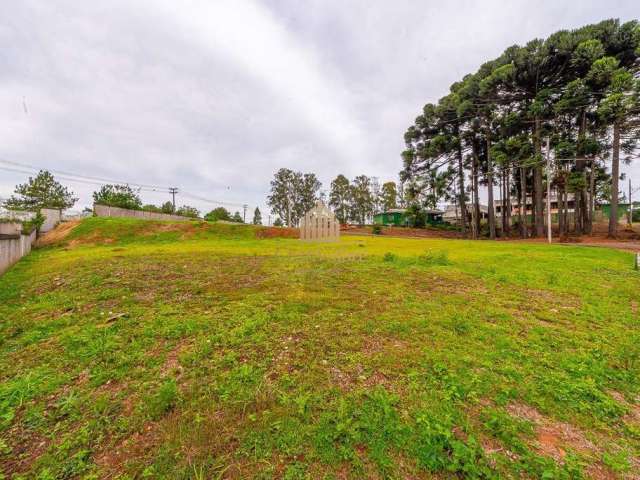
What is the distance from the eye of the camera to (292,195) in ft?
173

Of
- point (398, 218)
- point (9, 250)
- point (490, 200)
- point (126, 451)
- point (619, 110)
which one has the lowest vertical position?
point (126, 451)

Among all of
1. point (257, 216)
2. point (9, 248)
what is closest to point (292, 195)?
point (257, 216)

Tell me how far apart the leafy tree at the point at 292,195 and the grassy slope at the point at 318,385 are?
49197mm

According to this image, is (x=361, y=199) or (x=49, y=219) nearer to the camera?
(x=49, y=219)

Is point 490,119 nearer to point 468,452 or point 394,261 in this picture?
point 394,261

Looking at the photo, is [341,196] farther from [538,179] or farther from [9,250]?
[9,250]

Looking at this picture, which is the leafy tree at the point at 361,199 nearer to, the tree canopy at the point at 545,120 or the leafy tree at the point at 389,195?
the leafy tree at the point at 389,195

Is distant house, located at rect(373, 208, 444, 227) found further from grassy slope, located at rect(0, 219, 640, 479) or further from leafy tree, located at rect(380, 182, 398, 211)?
grassy slope, located at rect(0, 219, 640, 479)

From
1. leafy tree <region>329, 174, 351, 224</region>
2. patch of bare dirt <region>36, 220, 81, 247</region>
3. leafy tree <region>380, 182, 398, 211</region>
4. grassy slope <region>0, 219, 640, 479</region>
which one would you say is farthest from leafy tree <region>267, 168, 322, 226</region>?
grassy slope <region>0, 219, 640, 479</region>

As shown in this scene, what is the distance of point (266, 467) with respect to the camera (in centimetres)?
136

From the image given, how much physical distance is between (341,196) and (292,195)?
399 inches

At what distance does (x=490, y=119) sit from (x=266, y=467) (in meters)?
30.1

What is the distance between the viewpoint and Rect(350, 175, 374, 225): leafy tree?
51.4 m

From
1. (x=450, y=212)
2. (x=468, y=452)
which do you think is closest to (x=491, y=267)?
(x=468, y=452)
